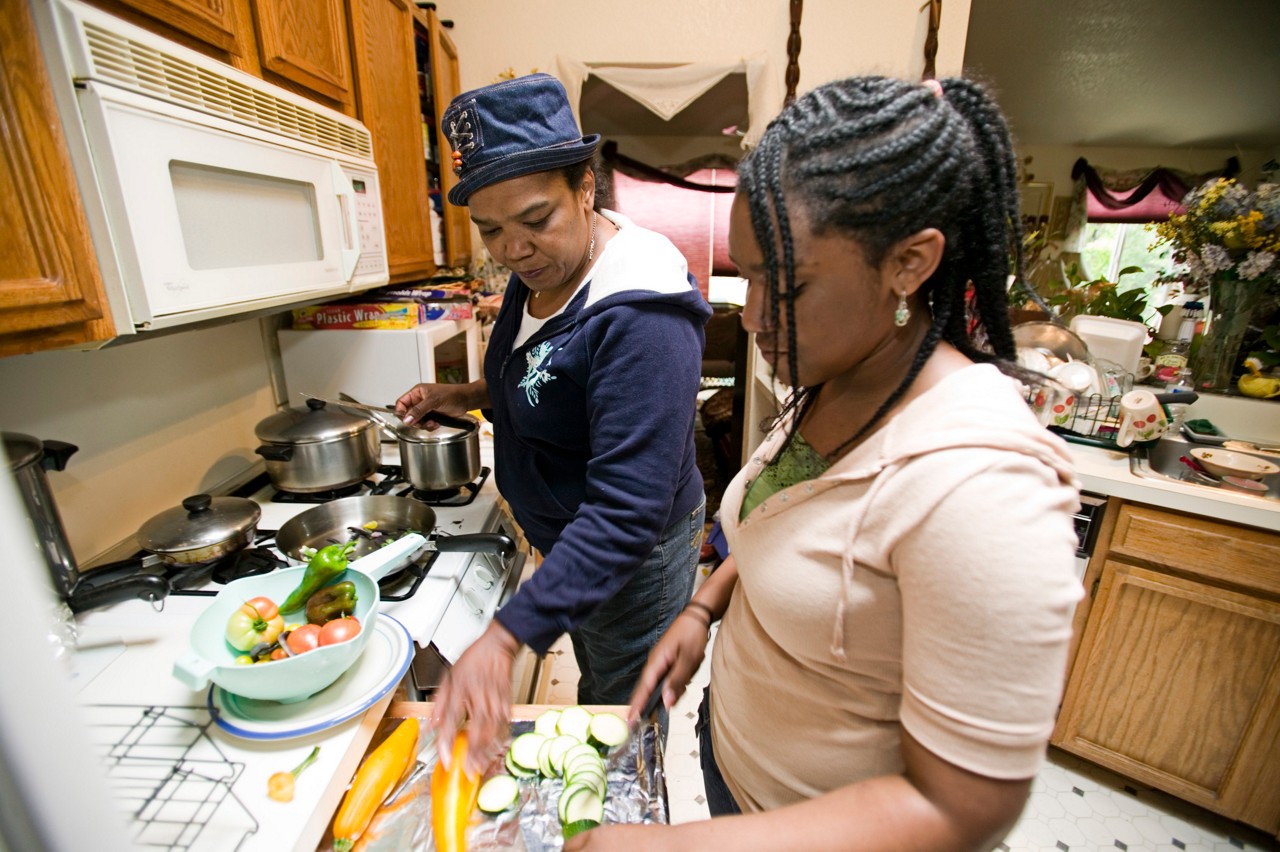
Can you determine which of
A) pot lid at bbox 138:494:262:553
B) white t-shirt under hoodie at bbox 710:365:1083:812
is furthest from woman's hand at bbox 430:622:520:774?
pot lid at bbox 138:494:262:553

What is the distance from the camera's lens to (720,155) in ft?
11.7

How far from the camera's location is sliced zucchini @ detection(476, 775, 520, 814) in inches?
29.1

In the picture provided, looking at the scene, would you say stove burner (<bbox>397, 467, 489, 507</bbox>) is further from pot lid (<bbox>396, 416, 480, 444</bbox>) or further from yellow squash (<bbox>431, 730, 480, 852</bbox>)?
yellow squash (<bbox>431, 730, 480, 852</bbox>)

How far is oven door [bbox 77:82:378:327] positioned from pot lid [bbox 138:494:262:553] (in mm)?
431

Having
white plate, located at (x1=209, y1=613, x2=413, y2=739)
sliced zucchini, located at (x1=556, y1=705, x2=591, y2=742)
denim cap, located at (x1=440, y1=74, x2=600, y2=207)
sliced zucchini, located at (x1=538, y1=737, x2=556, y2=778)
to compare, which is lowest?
sliced zucchini, located at (x1=538, y1=737, x2=556, y2=778)

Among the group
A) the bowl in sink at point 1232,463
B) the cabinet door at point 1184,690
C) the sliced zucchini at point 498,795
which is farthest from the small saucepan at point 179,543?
the bowl in sink at point 1232,463

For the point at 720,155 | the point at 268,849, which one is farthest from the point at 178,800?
the point at 720,155

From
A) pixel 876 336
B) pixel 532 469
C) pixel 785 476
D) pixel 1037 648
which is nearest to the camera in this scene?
pixel 1037 648

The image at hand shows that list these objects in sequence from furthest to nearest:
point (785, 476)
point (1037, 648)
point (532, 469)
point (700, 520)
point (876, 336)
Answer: point (700, 520) < point (532, 469) < point (785, 476) < point (876, 336) < point (1037, 648)

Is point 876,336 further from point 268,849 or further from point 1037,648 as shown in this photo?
point 268,849

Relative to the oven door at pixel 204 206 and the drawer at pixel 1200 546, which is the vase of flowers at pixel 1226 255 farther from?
the oven door at pixel 204 206

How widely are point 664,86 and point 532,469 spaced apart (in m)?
1.91

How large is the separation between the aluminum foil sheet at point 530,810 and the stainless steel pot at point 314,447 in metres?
0.84

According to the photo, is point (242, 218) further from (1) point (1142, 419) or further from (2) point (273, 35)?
(1) point (1142, 419)
